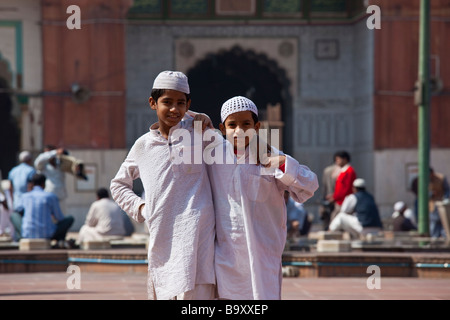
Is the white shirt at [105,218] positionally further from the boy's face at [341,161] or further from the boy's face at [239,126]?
the boy's face at [239,126]

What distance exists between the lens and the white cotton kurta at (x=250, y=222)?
4.27 metres

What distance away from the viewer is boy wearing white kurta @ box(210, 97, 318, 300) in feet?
14.0

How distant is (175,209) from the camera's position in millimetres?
4301

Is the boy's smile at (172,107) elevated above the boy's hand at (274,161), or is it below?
above

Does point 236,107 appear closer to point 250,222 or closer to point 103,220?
point 250,222

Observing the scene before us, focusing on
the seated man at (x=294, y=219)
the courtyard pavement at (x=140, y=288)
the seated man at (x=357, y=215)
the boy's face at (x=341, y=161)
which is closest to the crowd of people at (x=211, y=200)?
the courtyard pavement at (x=140, y=288)

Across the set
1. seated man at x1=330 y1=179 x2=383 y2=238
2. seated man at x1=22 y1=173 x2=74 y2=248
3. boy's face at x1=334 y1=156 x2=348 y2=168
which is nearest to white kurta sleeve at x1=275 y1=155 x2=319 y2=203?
seated man at x1=22 y1=173 x2=74 y2=248

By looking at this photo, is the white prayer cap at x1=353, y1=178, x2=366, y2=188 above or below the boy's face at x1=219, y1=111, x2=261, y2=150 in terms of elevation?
below

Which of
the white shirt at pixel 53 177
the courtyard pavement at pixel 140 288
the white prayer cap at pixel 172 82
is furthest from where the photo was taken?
the white shirt at pixel 53 177

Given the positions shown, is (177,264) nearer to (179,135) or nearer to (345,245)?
(179,135)

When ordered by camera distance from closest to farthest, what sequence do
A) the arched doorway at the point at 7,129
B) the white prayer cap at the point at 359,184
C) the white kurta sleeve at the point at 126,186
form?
the white kurta sleeve at the point at 126,186 → the white prayer cap at the point at 359,184 → the arched doorway at the point at 7,129

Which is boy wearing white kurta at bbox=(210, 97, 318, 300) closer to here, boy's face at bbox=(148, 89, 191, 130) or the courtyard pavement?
boy's face at bbox=(148, 89, 191, 130)

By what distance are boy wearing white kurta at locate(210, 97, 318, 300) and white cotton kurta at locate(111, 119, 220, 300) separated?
0.18 feet
